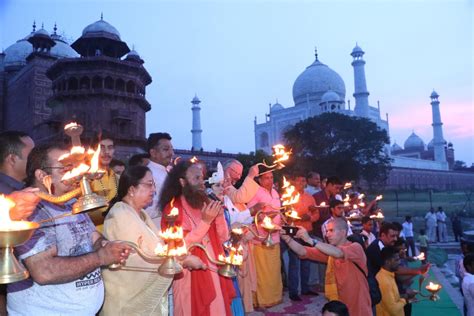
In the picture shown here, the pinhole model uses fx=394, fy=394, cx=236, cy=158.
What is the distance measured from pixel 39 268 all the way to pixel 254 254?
3883mm

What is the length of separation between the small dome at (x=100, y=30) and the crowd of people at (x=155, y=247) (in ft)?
72.3

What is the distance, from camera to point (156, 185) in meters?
4.75

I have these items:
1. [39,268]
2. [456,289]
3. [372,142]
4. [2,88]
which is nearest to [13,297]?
[39,268]

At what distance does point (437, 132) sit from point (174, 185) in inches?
2871

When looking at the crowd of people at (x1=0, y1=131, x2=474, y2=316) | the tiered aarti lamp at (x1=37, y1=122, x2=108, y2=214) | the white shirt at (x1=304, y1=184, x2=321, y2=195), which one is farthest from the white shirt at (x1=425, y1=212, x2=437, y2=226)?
the tiered aarti lamp at (x1=37, y1=122, x2=108, y2=214)

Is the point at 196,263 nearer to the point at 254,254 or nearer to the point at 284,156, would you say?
the point at 284,156

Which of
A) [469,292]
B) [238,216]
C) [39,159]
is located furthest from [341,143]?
[39,159]

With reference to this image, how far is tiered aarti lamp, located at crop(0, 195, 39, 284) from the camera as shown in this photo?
159 cm

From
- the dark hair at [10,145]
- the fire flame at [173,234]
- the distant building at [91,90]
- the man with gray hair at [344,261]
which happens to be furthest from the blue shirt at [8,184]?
the distant building at [91,90]

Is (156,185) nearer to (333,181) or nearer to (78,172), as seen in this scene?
(78,172)

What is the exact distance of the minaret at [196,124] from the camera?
56562 mm

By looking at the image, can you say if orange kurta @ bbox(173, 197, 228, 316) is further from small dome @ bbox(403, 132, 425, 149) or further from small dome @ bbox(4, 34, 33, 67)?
small dome @ bbox(403, 132, 425, 149)

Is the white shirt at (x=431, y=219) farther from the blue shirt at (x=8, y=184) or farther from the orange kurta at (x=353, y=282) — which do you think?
the blue shirt at (x=8, y=184)

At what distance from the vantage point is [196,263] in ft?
9.59
